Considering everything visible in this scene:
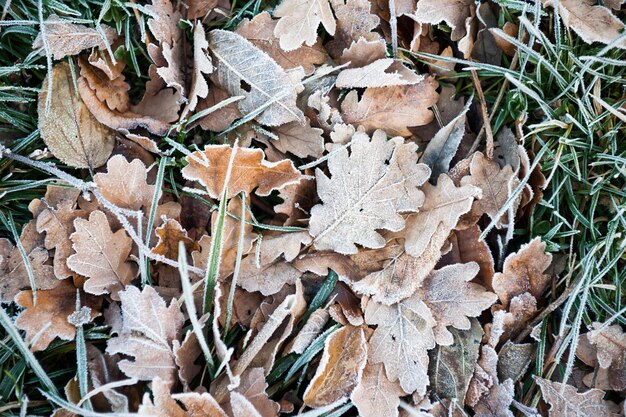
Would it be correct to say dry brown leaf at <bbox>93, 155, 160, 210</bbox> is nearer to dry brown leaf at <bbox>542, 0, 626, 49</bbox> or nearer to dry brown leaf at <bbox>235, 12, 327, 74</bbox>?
dry brown leaf at <bbox>235, 12, 327, 74</bbox>

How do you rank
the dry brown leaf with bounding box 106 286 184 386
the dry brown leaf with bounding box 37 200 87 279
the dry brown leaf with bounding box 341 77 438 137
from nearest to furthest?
the dry brown leaf with bounding box 106 286 184 386 < the dry brown leaf with bounding box 37 200 87 279 < the dry brown leaf with bounding box 341 77 438 137

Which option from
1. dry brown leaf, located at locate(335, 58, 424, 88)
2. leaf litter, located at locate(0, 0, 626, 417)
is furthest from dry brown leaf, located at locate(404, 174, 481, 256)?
dry brown leaf, located at locate(335, 58, 424, 88)

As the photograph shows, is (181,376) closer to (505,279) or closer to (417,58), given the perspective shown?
(505,279)

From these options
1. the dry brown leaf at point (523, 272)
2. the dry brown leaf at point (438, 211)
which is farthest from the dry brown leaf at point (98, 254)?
the dry brown leaf at point (523, 272)

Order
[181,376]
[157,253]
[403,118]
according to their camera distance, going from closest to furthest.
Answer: [181,376] → [157,253] → [403,118]

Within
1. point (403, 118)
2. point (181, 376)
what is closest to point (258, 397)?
point (181, 376)

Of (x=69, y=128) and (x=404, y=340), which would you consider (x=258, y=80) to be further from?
(x=404, y=340)

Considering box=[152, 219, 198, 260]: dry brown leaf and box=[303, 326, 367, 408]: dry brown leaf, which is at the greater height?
box=[152, 219, 198, 260]: dry brown leaf
